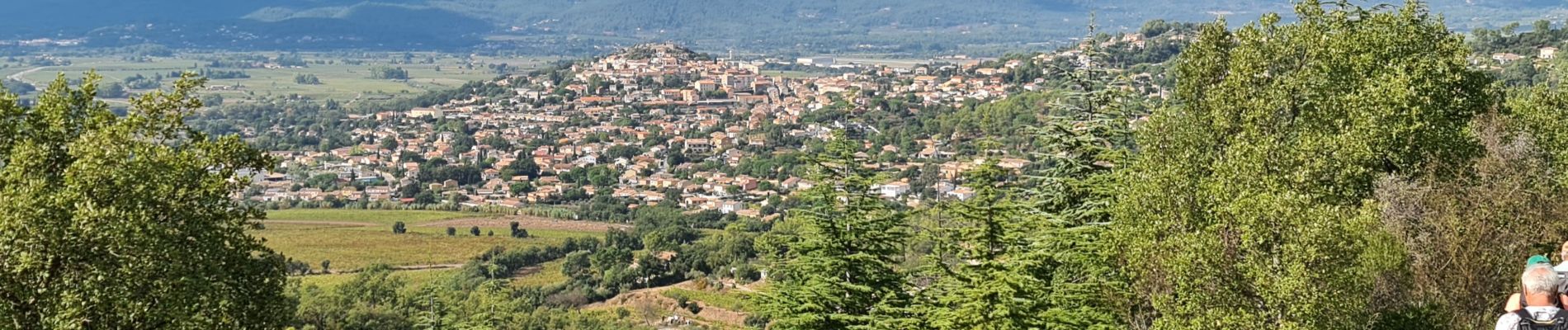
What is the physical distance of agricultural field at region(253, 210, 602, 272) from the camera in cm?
4166

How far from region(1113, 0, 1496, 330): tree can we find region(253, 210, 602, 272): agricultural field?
31.1 m

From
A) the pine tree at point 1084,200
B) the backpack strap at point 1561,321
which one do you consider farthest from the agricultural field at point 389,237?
the backpack strap at point 1561,321

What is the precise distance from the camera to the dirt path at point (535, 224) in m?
48.9

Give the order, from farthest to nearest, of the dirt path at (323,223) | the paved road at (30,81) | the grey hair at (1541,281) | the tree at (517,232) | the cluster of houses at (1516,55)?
the paved road at (30,81), the dirt path at (323,223), the tree at (517,232), the cluster of houses at (1516,55), the grey hair at (1541,281)

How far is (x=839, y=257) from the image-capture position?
40.8 feet

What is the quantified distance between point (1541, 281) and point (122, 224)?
727cm

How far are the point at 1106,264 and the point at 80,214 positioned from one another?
7.89 m

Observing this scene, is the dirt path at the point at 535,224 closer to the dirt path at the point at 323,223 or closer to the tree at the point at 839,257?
Result: the dirt path at the point at 323,223

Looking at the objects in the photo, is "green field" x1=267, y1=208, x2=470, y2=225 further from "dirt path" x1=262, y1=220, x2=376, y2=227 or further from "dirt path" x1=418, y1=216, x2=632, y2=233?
"dirt path" x1=418, y1=216, x2=632, y2=233

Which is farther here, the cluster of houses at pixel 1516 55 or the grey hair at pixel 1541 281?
the cluster of houses at pixel 1516 55

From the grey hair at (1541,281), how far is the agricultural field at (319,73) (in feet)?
310

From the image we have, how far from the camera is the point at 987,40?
180375 millimetres

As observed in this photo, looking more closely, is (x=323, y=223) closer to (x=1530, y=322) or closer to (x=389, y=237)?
(x=389, y=237)

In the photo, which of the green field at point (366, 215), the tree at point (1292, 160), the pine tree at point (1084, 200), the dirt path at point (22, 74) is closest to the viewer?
the tree at point (1292, 160)
